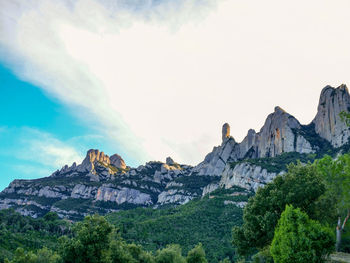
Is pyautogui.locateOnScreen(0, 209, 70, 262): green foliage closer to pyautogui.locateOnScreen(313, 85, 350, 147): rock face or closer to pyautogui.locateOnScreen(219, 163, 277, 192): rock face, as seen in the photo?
pyautogui.locateOnScreen(219, 163, 277, 192): rock face

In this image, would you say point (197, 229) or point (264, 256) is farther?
point (197, 229)

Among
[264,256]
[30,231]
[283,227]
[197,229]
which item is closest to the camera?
[283,227]

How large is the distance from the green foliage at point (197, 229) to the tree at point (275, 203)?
204ft

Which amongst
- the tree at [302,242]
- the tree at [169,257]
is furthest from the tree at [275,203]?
the tree at [169,257]

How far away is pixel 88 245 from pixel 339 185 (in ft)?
95.3

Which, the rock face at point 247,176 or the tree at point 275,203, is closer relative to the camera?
the tree at point 275,203

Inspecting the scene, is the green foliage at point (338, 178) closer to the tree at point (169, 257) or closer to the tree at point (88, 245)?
the tree at point (88, 245)

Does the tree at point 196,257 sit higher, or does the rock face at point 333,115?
the rock face at point 333,115

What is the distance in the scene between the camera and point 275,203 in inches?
1179

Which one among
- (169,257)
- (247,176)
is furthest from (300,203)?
(247,176)

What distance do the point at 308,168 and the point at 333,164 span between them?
513cm

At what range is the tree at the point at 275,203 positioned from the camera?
94.7 feet

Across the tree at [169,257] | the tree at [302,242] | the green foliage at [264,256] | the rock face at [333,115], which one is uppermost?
the rock face at [333,115]

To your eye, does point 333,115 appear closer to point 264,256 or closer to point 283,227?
point 264,256
